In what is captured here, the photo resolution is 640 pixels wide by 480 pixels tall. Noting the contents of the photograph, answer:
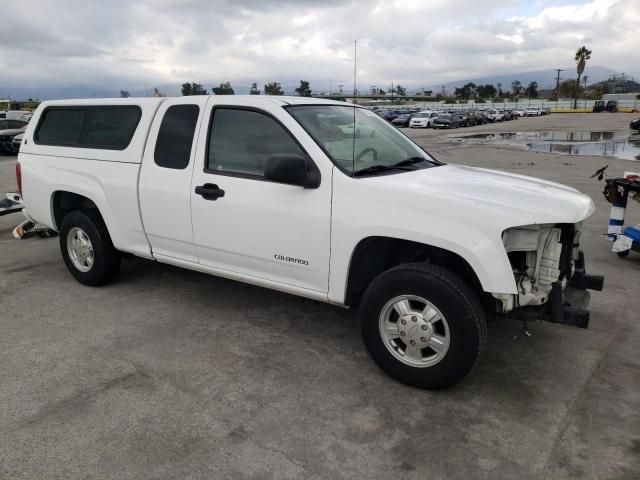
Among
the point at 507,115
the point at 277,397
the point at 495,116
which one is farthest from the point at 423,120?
the point at 277,397

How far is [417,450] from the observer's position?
110 inches

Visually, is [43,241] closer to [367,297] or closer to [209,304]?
[209,304]

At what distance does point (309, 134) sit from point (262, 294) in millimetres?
1923

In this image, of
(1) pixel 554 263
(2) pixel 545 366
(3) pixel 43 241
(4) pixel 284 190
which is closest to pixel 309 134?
(4) pixel 284 190

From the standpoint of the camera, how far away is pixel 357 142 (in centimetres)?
396

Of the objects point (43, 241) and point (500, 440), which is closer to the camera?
point (500, 440)

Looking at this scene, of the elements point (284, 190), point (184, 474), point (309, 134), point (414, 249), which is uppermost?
point (309, 134)

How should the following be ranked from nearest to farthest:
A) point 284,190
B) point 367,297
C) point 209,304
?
1. point 367,297
2. point 284,190
3. point 209,304

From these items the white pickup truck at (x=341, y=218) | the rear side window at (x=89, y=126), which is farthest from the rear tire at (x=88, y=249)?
the rear side window at (x=89, y=126)

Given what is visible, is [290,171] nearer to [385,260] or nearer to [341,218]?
[341,218]

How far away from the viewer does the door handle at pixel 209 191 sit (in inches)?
155

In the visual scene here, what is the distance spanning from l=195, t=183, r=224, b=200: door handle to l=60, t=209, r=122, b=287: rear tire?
1.49 m

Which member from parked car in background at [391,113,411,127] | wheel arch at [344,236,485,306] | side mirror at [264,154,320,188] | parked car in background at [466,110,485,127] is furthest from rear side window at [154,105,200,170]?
parked car in background at [466,110,485,127]

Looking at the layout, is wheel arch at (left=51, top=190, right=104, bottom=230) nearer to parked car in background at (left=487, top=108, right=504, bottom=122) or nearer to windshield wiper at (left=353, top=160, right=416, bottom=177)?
windshield wiper at (left=353, top=160, right=416, bottom=177)
